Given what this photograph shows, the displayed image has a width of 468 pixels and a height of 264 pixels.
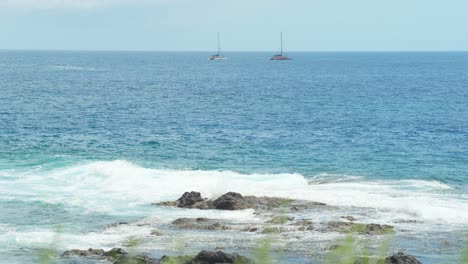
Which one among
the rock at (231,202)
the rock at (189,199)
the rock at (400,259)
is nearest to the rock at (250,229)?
the rock at (231,202)

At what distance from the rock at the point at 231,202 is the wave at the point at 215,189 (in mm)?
→ 3756

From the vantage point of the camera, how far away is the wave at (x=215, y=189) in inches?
1553

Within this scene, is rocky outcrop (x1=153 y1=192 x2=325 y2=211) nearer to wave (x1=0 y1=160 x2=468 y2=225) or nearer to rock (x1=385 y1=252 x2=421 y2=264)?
wave (x1=0 y1=160 x2=468 y2=225)

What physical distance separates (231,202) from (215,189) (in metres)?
5.38

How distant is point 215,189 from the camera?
44.2m

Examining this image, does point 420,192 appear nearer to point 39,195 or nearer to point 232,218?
point 232,218

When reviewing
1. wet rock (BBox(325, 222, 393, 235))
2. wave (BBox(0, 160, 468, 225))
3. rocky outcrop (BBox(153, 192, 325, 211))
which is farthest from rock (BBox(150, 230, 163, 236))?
wet rock (BBox(325, 222, 393, 235))

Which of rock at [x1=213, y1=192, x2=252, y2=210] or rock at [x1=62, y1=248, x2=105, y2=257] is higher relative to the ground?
rock at [x1=62, y1=248, x2=105, y2=257]

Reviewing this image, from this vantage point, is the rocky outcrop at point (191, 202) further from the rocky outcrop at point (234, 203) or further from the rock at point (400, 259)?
the rock at point (400, 259)

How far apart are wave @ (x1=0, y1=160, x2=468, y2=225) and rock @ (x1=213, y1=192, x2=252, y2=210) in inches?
148

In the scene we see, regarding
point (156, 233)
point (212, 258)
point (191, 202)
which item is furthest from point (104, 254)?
point (191, 202)

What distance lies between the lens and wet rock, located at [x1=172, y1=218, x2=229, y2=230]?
34531 mm

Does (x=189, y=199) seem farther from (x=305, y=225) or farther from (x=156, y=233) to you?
(x=305, y=225)

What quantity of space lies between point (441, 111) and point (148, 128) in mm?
39140
